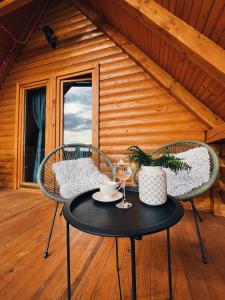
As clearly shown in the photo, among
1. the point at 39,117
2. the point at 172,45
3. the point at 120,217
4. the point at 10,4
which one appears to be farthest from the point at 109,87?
the point at 120,217

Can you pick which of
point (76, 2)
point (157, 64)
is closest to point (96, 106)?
point (157, 64)

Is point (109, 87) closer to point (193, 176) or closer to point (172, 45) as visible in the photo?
point (172, 45)

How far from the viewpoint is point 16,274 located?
39.5 inches

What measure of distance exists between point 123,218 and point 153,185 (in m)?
0.20

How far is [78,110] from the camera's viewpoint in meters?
2.78

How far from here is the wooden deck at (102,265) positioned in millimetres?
875

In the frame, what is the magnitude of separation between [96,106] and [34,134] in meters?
1.48

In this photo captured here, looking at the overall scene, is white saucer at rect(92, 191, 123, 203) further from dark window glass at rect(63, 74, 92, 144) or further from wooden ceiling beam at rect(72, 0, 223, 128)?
dark window glass at rect(63, 74, 92, 144)

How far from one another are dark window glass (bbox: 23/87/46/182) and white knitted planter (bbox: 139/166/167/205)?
2.70 m

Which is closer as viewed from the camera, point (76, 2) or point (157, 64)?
point (157, 64)

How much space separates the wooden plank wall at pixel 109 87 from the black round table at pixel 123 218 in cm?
151

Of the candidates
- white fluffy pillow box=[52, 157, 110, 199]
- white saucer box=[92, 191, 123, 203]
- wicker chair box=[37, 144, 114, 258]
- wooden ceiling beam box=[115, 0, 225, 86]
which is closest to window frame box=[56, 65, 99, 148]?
wicker chair box=[37, 144, 114, 258]

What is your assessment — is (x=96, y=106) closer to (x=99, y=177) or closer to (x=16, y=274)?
(x=99, y=177)

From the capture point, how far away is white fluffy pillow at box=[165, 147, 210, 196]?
1.30 metres
